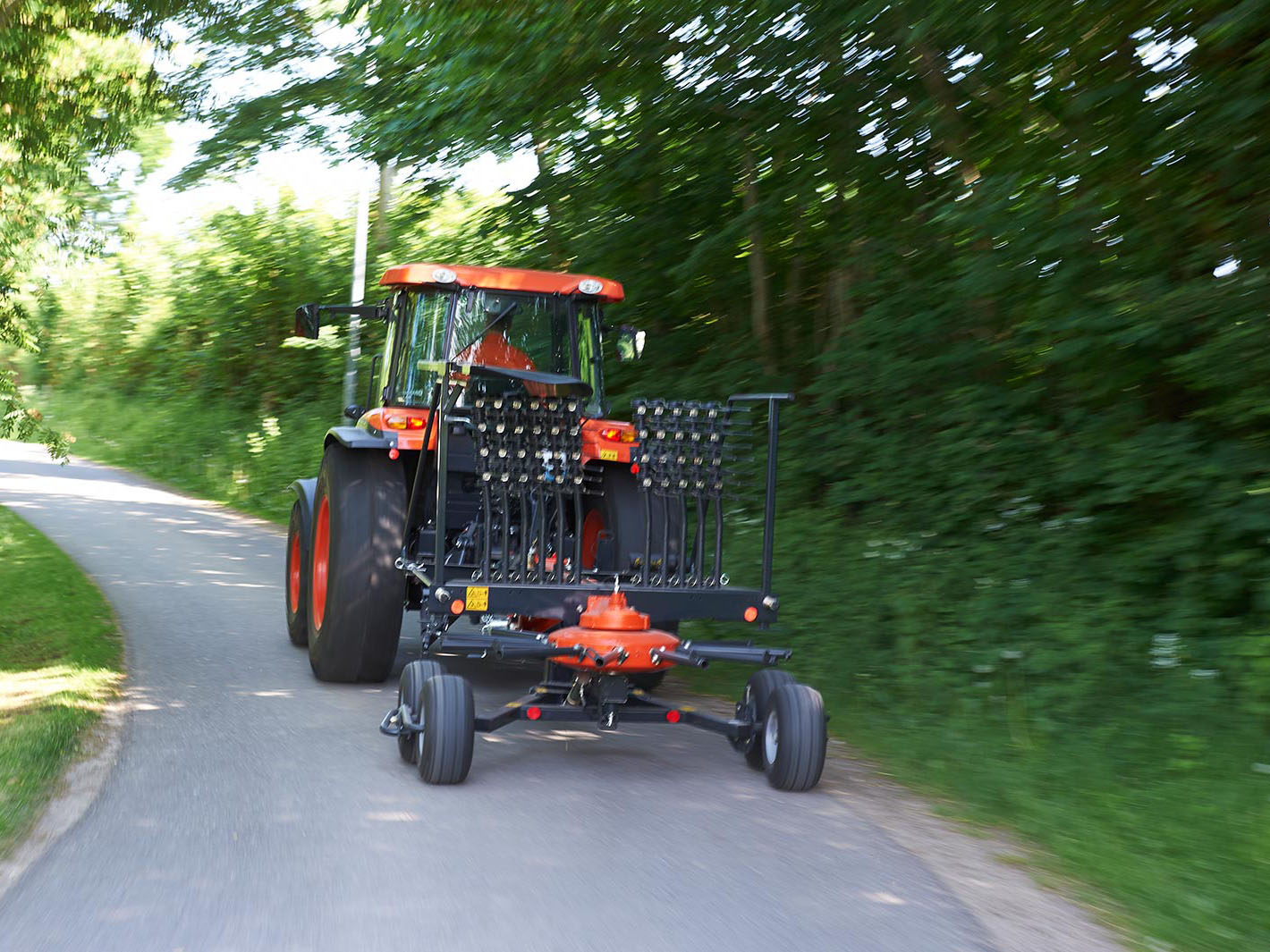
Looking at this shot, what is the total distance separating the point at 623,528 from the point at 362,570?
153 centimetres

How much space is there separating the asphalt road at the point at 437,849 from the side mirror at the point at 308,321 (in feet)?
7.32

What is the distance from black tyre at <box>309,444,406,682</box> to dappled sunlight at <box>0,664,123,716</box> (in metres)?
1.25

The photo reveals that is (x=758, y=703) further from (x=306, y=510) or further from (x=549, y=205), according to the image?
(x=549, y=205)

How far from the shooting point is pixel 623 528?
7.81 metres

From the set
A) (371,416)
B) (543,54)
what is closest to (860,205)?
(543,54)

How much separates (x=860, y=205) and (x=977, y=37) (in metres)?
2.92

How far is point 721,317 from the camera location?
523 inches

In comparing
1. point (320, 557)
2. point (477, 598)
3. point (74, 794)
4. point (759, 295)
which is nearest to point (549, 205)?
point (759, 295)

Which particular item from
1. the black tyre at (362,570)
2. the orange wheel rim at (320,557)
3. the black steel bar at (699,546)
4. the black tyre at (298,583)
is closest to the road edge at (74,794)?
the black tyre at (362,570)

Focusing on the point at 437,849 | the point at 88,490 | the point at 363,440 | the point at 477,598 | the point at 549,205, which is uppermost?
the point at 549,205

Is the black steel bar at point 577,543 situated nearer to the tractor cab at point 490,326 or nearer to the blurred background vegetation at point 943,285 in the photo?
the tractor cab at point 490,326

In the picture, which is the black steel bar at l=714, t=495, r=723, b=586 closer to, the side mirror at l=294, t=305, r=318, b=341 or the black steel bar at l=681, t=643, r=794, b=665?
the black steel bar at l=681, t=643, r=794, b=665

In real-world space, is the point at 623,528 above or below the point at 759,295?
below

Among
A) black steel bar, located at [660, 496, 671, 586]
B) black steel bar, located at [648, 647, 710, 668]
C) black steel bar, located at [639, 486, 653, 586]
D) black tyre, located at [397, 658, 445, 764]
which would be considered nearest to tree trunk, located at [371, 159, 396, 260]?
black steel bar, located at [660, 496, 671, 586]
